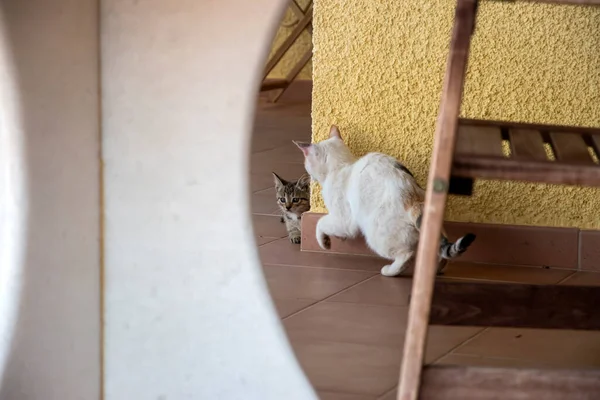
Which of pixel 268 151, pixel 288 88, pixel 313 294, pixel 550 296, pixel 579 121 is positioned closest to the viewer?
pixel 550 296

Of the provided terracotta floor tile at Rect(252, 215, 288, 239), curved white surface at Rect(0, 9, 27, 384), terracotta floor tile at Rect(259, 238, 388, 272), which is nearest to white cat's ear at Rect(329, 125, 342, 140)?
terracotta floor tile at Rect(259, 238, 388, 272)

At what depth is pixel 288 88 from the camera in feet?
17.1

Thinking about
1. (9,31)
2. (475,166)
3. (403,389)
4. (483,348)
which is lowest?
(483,348)

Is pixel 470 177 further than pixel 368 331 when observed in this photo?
No

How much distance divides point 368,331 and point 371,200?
44 cm

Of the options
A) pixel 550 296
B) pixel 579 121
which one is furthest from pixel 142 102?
pixel 579 121

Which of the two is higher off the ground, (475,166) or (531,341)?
(475,166)

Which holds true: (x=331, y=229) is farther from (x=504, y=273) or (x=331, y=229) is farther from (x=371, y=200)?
(x=504, y=273)

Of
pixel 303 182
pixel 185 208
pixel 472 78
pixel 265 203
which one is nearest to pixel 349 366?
pixel 185 208

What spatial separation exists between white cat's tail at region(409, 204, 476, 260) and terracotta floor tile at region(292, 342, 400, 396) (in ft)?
1.06

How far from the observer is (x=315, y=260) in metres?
2.12

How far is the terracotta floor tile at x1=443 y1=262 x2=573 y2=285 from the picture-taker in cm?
194

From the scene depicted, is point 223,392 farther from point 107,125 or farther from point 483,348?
point 483,348

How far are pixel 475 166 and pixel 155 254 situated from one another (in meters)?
0.39
